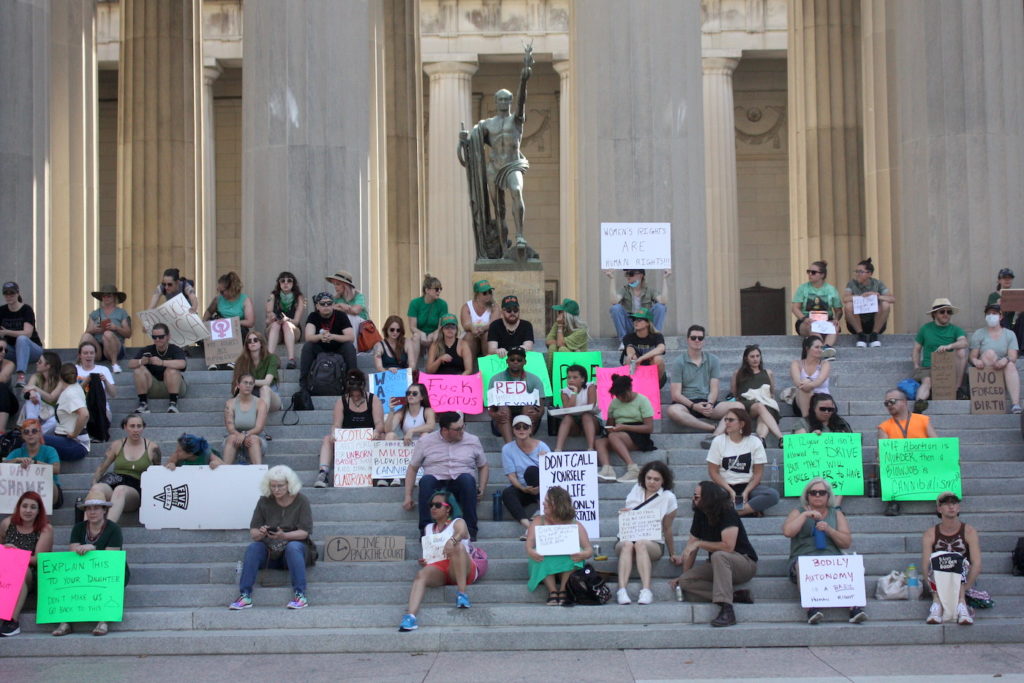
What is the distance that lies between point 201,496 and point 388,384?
3.02 metres

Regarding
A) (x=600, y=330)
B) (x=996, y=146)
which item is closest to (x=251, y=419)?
(x=600, y=330)

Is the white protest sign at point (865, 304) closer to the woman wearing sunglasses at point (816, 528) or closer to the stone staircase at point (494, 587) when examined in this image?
the stone staircase at point (494, 587)

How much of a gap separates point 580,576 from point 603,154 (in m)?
9.23

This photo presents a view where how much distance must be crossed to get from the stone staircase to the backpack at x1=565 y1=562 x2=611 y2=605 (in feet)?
0.65

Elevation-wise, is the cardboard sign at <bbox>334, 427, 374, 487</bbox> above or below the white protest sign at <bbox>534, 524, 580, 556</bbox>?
above

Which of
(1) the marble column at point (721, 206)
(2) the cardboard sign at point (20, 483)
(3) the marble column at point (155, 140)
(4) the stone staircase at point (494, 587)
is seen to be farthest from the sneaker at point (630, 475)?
(1) the marble column at point (721, 206)

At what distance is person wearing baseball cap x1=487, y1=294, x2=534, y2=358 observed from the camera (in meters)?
17.5

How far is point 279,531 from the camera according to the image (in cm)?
1362

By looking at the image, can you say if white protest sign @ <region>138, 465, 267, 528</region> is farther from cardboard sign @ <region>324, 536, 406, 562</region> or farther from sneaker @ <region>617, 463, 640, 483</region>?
sneaker @ <region>617, 463, 640, 483</region>

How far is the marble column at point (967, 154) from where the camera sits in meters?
21.3

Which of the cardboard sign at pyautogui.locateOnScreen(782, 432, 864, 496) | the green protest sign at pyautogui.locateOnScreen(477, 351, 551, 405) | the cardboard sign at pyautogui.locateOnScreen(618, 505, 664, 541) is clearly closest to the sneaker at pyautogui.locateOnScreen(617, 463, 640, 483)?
the cardboard sign at pyautogui.locateOnScreen(782, 432, 864, 496)

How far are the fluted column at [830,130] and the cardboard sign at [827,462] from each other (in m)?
14.9

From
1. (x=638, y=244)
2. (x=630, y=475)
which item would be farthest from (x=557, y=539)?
(x=638, y=244)

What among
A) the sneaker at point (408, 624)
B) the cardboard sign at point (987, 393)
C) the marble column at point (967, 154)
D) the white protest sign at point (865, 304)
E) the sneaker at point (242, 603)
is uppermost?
the marble column at point (967, 154)
